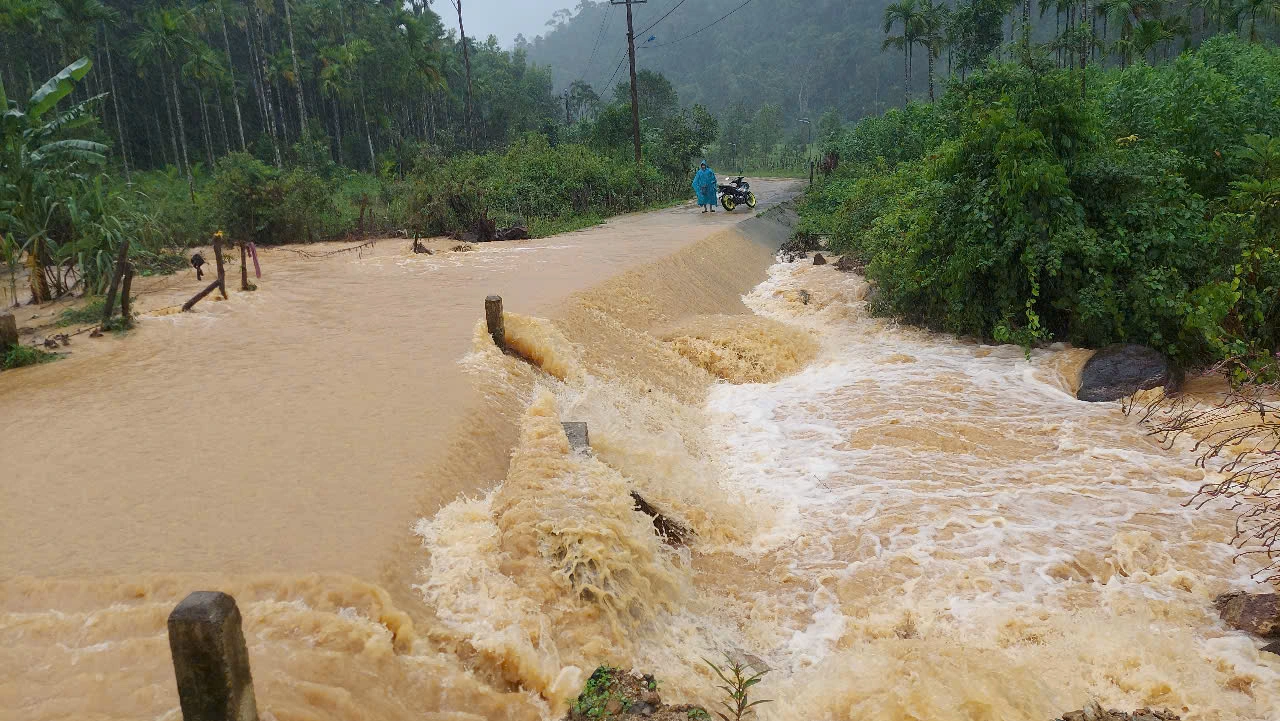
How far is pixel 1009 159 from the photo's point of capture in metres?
10.5

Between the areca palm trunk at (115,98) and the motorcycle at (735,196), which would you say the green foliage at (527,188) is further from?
the areca palm trunk at (115,98)

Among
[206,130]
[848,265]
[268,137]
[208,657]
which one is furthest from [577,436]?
[268,137]

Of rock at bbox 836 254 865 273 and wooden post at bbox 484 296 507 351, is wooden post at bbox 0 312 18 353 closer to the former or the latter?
wooden post at bbox 484 296 507 351

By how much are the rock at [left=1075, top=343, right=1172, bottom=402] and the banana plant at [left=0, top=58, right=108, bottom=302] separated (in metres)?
13.3

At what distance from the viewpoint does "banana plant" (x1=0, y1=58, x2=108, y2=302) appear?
11.2m

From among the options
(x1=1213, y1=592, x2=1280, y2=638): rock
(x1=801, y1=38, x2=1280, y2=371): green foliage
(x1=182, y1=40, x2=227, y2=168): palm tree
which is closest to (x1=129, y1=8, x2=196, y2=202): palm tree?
(x1=182, y1=40, x2=227, y2=168): palm tree

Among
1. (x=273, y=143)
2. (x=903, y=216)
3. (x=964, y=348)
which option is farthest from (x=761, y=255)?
(x=273, y=143)

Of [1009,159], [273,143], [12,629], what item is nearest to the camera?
[12,629]

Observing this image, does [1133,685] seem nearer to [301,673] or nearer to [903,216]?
[301,673]

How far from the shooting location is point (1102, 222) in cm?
1056

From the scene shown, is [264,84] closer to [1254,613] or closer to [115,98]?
[115,98]

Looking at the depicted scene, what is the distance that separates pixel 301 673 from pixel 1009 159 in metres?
10.1

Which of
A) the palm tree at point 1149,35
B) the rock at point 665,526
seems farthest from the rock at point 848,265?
the palm tree at point 1149,35

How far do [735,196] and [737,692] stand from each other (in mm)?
20767
